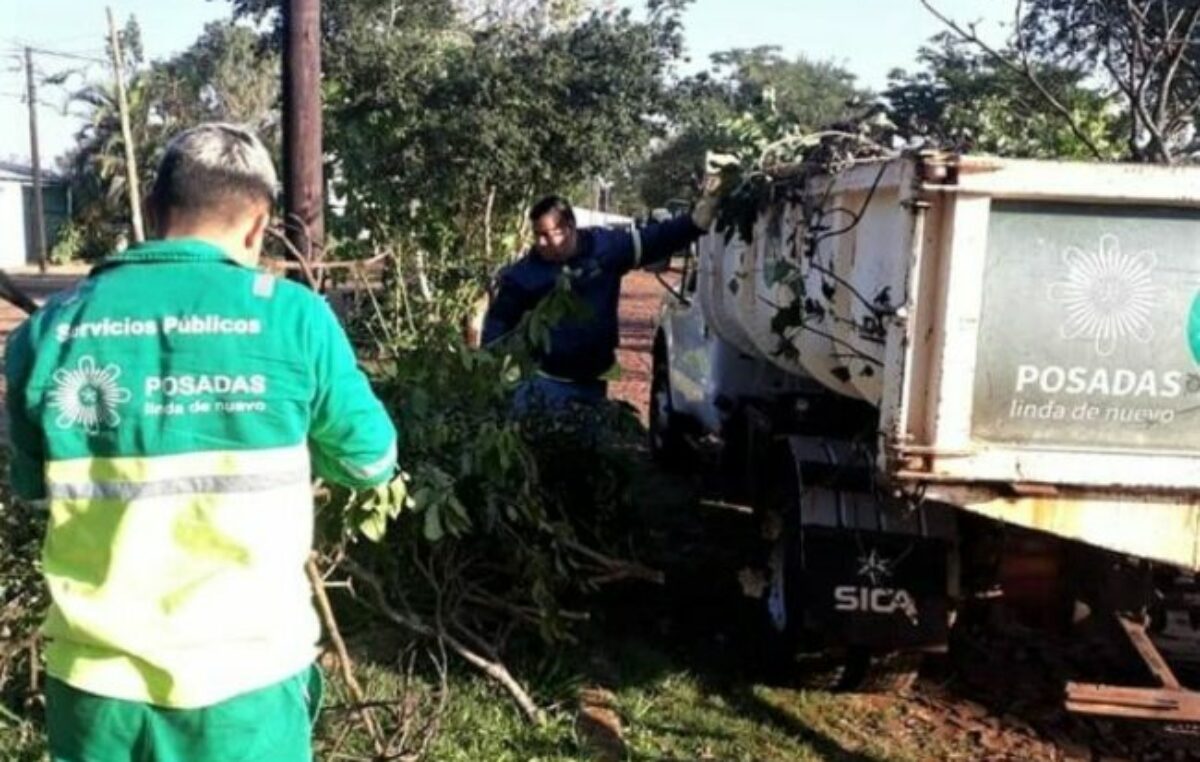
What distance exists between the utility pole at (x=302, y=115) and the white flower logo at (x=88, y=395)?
2.64m

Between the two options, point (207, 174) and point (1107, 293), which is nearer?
point (207, 174)

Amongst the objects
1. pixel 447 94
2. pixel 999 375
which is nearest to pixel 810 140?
pixel 999 375

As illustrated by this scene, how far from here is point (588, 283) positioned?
21.6ft

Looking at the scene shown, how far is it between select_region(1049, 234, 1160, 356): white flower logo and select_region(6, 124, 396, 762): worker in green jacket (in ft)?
8.11

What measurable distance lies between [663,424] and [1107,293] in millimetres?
5560

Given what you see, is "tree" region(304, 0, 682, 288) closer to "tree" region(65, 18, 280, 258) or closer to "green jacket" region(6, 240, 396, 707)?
"tree" region(65, 18, 280, 258)

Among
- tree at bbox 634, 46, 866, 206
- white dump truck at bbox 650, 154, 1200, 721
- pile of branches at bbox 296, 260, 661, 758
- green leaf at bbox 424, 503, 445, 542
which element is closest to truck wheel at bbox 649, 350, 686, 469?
tree at bbox 634, 46, 866, 206

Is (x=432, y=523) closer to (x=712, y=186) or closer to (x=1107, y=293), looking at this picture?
(x=1107, y=293)

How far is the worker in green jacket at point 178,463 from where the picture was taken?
2.33 meters

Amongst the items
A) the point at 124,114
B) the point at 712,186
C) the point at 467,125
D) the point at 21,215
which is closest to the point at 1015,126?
the point at 712,186

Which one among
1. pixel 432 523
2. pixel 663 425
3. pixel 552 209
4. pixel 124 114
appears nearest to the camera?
pixel 124 114

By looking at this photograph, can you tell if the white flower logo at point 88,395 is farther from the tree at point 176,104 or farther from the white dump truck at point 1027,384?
the tree at point 176,104

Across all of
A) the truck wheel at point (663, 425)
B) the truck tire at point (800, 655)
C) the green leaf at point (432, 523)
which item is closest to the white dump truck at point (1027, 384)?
the truck tire at point (800, 655)

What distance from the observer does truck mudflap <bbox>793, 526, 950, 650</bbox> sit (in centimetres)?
486
